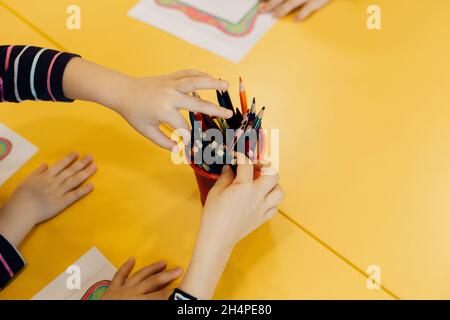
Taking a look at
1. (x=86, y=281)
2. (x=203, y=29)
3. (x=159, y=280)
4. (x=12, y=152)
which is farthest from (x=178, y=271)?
(x=203, y=29)

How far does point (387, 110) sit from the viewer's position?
0.77 meters

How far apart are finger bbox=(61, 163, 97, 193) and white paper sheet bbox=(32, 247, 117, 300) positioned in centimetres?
11

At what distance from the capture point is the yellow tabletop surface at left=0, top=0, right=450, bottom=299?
65 centimetres

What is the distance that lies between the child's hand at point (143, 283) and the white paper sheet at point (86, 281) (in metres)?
0.02

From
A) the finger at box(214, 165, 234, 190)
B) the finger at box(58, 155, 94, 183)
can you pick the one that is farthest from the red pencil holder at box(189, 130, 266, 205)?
the finger at box(58, 155, 94, 183)

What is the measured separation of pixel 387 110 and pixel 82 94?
0.49 metres

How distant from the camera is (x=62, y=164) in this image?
0.76 meters

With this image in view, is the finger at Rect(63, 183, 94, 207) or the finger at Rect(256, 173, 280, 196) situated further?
the finger at Rect(63, 183, 94, 207)

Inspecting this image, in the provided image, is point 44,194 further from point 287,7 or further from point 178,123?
point 287,7

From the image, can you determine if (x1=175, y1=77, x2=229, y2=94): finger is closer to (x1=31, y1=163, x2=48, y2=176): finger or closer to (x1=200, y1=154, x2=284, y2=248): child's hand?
(x1=200, y1=154, x2=284, y2=248): child's hand

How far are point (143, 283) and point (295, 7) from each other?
58 cm

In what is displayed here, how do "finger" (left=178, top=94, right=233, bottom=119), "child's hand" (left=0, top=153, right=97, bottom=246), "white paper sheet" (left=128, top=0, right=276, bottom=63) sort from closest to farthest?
"finger" (left=178, top=94, right=233, bottom=119), "child's hand" (left=0, top=153, right=97, bottom=246), "white paper sheet" (left=128, top=0, right=276, bottom=63)
